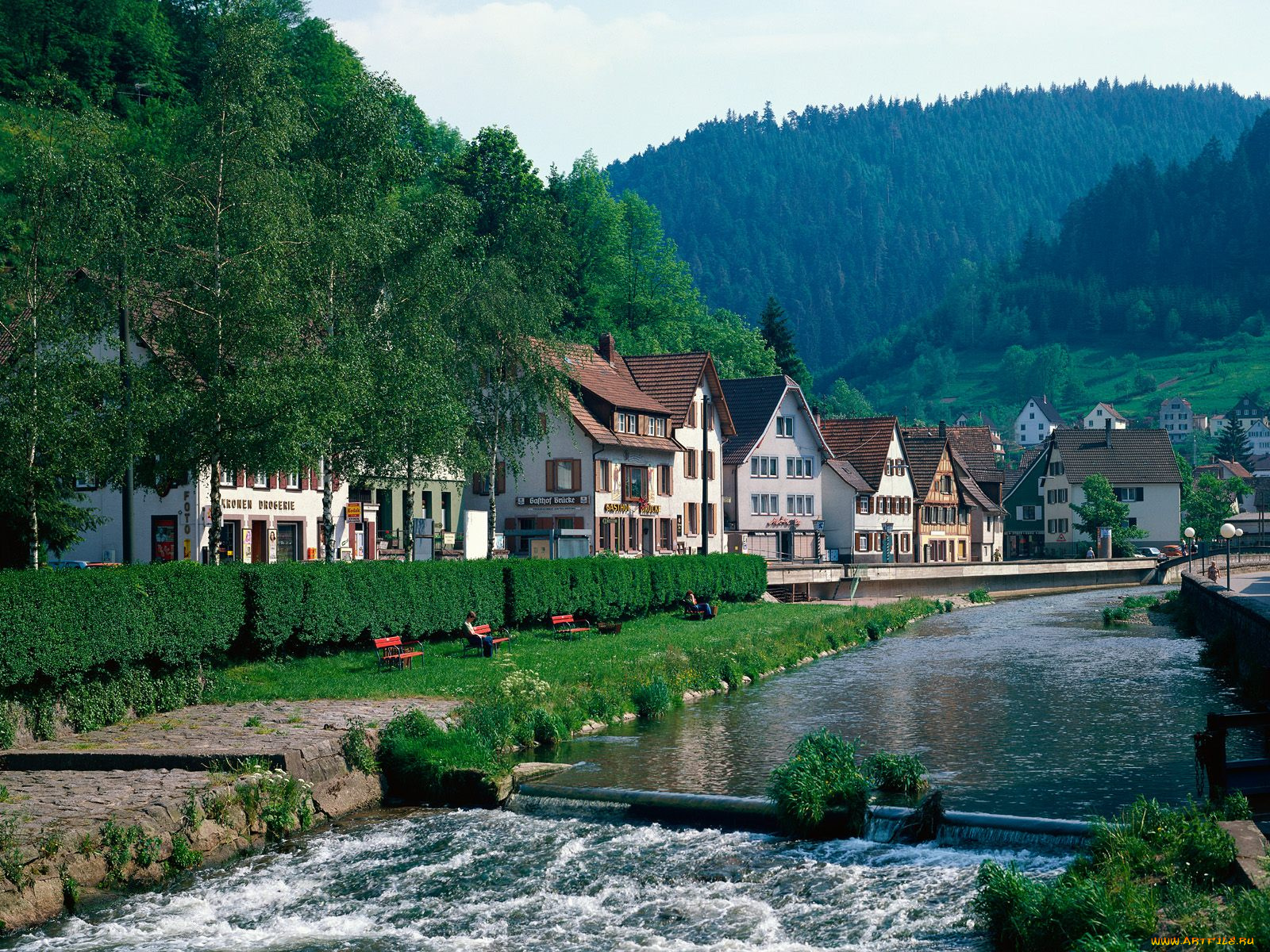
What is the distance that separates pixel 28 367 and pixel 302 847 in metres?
14.8

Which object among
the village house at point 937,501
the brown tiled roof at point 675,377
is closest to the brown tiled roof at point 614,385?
the brown tiled roof at point 675,377

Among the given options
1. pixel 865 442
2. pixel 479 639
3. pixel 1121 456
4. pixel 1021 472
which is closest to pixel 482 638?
pixel 479 639

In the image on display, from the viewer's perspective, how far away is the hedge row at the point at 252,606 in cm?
2252

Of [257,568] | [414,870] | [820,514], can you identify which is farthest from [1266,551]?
Result: [414,870]

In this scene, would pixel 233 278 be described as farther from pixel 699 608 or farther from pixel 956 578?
pixel 956 578

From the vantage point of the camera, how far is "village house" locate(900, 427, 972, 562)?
339 feet

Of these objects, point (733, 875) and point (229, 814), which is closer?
point (733, 875)

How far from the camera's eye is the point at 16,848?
15.4 meters

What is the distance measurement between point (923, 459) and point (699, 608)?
59.3 m

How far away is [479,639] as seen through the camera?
34.6 meters

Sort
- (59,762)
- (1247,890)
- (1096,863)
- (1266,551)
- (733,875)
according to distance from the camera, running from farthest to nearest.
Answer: (1266,551), (59,762), (733,875), (1096,863), (1247,890)

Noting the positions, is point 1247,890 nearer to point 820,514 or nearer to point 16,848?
point 16,848

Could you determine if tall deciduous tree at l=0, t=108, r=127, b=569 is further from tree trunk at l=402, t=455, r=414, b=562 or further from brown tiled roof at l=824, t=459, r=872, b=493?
brown tiled roof at l=824, t=459, r=872, b=493

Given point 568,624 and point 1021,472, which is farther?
point 1021,472
